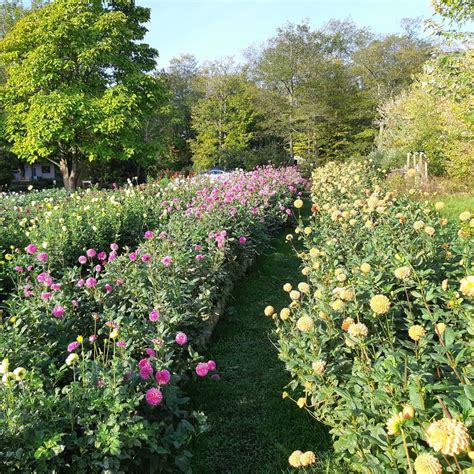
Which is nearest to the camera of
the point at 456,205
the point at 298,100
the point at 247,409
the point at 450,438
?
the point at 450,438

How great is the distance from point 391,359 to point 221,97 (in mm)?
31012

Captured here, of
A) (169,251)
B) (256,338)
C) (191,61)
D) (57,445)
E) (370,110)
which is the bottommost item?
(256,338)

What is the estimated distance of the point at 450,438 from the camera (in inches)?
35.6

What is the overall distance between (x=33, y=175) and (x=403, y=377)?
39.8 meters

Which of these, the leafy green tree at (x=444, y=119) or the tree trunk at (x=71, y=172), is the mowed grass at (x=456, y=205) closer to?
the leafy green tree at (x=444, y=119)

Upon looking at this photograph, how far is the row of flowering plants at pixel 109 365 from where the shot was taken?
1640mm

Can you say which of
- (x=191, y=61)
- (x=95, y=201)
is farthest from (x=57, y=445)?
(x=191, y=61)

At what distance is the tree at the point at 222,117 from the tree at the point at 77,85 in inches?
501

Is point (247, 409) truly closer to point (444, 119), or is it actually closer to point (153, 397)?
point (153, 397)

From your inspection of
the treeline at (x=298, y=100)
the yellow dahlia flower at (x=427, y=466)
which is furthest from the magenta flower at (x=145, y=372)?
the treeline at (x=298, y=100)

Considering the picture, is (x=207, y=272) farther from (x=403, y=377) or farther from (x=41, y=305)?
(x=403, y=377)

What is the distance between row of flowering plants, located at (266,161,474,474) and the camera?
139 centimetres

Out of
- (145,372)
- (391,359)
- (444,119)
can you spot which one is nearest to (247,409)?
(145,372)

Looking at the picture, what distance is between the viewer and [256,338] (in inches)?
152
